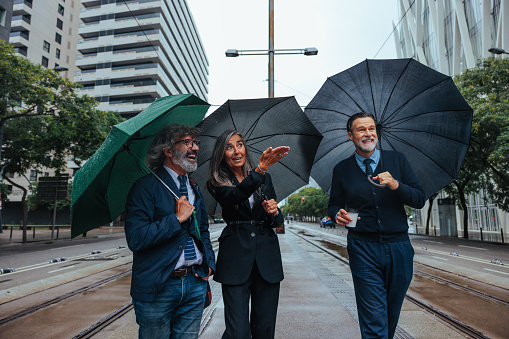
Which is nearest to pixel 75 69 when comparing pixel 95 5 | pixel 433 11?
pixel 95 5

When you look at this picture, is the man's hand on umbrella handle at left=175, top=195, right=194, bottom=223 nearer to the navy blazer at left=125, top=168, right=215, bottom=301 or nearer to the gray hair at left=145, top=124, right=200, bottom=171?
the navy blazer at left=125, top=168, right=215, bottom=301

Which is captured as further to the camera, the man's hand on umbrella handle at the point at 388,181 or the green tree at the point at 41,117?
the green tree at the point at 41,117

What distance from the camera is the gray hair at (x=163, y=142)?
236 cm

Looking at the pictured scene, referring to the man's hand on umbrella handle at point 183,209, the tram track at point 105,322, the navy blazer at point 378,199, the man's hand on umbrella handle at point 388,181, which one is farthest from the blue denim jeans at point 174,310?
the tram track at point 105,322

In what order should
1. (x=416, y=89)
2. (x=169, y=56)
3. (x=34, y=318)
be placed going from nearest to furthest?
(x=416, y=89), (x=34, y=318), (x=169, y=56)

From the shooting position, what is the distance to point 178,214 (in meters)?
2.10

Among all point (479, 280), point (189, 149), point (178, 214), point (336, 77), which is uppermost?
point (336, 77)

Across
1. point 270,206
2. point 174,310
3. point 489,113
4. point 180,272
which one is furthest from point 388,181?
point 489,113

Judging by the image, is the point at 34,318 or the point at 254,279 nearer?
the point at 254,279

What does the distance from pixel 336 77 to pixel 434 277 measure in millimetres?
6424

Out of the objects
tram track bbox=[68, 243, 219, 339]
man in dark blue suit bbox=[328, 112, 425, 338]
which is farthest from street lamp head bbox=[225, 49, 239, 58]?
man in dark blue suit bbox=[328, 112, 425, 338]

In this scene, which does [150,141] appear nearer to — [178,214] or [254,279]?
[178,214]

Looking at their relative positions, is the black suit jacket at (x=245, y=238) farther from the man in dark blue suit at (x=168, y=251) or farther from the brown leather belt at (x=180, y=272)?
the brown leather belt at (x=180, y=272)

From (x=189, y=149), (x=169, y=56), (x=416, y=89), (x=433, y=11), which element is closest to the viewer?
(x=189, y=149)
